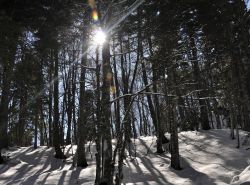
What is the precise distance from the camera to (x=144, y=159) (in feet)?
52.2

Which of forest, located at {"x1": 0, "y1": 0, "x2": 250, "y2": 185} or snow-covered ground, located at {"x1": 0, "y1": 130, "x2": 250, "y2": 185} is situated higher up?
forest, located at {"x1": 0, "y1": 0, "x2": 250, "y2": 185}

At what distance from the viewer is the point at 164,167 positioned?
46.0 ft

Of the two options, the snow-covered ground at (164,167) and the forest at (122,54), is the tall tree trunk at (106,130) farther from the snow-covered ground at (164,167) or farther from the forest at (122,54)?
the snow-covered ground at (164,167)

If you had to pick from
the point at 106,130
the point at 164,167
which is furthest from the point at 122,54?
the point at 164,167

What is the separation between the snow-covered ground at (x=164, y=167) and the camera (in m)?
12.1

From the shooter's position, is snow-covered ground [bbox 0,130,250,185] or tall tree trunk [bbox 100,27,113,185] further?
snow-covered ground [bbox 0,130,250,185]

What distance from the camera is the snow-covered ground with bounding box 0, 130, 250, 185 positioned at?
39.7 ft

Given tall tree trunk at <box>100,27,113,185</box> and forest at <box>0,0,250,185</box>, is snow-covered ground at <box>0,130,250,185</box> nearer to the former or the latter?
forest at <box>0,0,250,185</box>

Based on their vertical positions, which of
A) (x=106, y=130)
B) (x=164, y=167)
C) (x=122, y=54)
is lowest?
(x=164, y=167)

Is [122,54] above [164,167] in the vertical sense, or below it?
above

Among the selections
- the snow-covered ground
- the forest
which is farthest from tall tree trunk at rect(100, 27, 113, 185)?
the snow-covered ground

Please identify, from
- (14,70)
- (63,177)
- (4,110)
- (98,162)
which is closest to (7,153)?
(4,110)

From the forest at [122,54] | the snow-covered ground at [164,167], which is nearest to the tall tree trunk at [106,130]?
the forest at [122,54]

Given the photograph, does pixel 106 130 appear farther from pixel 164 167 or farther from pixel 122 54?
pixel 164 167
